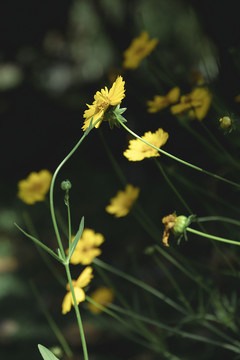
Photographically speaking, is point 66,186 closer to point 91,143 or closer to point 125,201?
point 125,201

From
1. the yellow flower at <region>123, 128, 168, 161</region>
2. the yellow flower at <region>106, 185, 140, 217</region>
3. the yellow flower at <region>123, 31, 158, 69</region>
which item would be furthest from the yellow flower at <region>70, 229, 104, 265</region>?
the yellow flower at <region>123, 31, 158, 69</region>

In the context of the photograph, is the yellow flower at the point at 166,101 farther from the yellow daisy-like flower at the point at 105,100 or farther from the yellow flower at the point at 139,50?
the yellow daisy-like flower at the point at 105,100

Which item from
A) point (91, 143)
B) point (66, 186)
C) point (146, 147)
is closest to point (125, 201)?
point (146, 147)

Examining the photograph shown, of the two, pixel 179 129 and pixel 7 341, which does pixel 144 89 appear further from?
pixel 7 341

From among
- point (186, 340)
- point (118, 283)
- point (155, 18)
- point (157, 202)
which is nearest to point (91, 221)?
point (157, 202)

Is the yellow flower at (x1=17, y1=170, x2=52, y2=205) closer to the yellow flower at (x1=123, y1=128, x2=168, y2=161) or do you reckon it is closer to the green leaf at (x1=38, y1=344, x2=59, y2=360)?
the yellow flower at (x1=123, y1=128, x2=168, y2=161)

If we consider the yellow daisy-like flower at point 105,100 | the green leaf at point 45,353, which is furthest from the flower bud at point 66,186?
the green leaf at point 45,353
